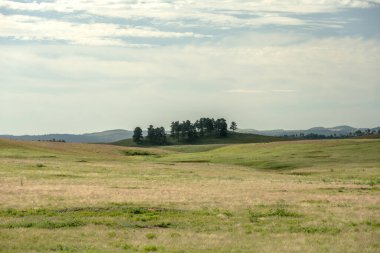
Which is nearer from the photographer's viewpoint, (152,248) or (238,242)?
(152,248)

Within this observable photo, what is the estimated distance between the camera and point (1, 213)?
29.2m

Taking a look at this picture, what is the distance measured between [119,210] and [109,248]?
10.8 meters

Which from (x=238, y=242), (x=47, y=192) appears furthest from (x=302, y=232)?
(x=47, y=192)

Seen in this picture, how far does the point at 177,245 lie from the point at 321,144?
109 metres

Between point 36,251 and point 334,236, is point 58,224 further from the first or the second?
point 334,236

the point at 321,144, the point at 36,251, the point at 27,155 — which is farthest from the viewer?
the point at 321,144

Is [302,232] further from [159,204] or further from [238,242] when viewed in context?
[159,204]

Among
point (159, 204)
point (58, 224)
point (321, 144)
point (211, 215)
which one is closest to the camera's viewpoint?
point (58, 224)

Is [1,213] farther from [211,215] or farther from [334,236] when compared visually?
[334,236]

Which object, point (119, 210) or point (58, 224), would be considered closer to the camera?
point (58, 224)

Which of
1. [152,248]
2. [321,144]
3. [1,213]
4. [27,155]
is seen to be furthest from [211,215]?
[321,144]

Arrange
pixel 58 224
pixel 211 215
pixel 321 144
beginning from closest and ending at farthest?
pixel 58 224, pixel 211 215, pixel 321 144

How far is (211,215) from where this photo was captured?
29062mm

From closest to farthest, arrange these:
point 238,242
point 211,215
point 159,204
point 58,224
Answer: point 238,242, point 58,224, point 211,215, point 159,204
